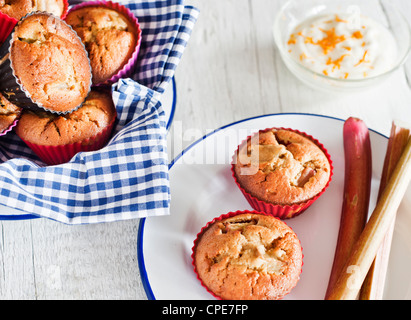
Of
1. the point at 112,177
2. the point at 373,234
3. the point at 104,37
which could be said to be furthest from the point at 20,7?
the point at 373,234

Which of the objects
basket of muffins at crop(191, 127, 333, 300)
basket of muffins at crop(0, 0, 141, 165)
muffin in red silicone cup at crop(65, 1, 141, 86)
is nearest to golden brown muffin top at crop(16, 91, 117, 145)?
basket of muffins at crop(0, 0, 141, 165)

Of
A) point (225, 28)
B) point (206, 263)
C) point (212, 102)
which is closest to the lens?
point (206, 263)

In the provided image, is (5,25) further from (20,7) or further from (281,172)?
(281,172)

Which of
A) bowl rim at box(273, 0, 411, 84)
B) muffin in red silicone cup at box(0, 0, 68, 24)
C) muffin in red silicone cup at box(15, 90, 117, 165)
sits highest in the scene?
muffin in red silicone cup at box(0, 0, 68, 24)

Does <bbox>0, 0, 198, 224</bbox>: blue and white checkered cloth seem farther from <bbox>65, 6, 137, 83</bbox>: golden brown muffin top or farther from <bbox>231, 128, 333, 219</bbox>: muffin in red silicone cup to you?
<bbox>231, 128, 333, 219</bbox>: muffin in red silicone cup

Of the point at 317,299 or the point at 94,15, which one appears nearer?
the point at 317,299

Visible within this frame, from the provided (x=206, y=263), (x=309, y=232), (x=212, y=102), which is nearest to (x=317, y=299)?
(x=309, y=232)

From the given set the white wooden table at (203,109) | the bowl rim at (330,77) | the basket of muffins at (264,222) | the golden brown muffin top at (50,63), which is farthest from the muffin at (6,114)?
the bowl rim at (330,77)
